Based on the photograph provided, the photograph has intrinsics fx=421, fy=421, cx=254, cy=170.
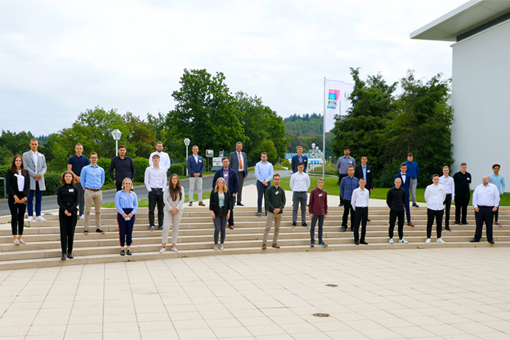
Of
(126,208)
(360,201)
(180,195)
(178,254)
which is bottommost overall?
(178,254)

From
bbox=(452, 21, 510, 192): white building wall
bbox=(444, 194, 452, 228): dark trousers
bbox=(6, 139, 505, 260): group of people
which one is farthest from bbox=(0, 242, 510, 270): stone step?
bbox=(452, 21, 510, 192): white building wall

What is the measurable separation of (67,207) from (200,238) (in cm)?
352

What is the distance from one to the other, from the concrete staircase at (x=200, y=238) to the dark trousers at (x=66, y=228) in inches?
12.7

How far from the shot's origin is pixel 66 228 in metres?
8.55

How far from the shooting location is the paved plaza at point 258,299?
16.0 feet

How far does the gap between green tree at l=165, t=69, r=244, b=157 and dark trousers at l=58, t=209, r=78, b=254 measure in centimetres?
4039

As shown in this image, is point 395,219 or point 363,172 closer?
point 395,219

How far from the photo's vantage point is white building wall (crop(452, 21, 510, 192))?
2188 centimetres

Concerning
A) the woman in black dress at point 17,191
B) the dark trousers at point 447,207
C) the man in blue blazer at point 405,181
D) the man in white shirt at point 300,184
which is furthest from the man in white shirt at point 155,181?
the dark trousers at point 447,207

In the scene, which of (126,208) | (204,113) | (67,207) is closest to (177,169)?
(204,113)

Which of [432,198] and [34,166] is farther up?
[34,166]

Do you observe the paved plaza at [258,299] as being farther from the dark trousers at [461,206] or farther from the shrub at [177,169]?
the shrub at [177,169]

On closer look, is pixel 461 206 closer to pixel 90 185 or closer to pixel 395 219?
pixel 395 219

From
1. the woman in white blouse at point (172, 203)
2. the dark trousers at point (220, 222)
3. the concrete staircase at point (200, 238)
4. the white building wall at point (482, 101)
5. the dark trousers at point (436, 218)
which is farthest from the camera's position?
the white building wall at point (482, 101)
